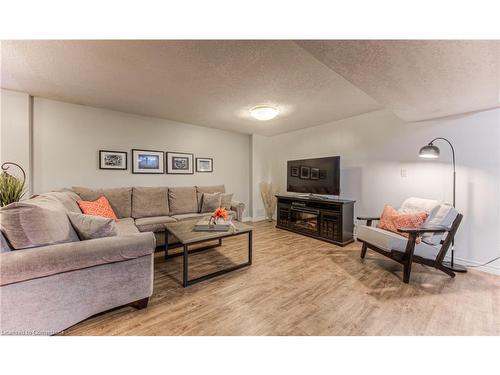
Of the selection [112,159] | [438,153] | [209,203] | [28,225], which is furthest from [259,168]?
[28,225]

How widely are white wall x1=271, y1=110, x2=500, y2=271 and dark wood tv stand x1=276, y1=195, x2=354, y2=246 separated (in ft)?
1.97

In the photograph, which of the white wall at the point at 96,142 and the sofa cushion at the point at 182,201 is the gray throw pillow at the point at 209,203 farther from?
the white wall at the point at 96,142

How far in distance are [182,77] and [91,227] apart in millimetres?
1799

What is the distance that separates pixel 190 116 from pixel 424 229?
12.9 feet

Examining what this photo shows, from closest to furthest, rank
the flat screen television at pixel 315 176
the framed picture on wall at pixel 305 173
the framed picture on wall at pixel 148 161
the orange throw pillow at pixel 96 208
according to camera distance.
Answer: the orange throw pillow at pixel 96 208, the flat screen television at pixel 315 176, the framed picture on wall at pixel 148 161, the framed picture on wall at pixel 305 173

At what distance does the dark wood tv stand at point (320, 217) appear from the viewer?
3367mm

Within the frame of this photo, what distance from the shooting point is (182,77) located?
2.26 metres

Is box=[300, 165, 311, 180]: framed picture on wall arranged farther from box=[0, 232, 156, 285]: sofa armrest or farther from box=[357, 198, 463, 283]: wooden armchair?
box=[0, 232, 156, 285]: sofa armrest

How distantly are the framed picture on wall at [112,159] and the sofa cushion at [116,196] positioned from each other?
548 mm

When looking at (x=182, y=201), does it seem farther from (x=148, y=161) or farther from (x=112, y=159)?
(x=112, y=159)

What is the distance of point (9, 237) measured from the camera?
1301 mm

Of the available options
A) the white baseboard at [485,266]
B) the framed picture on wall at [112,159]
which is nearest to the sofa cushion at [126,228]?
the framed picture on wall at [112,159]

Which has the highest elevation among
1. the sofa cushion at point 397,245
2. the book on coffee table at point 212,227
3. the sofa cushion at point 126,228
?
the book on coffee table at point 212,227
